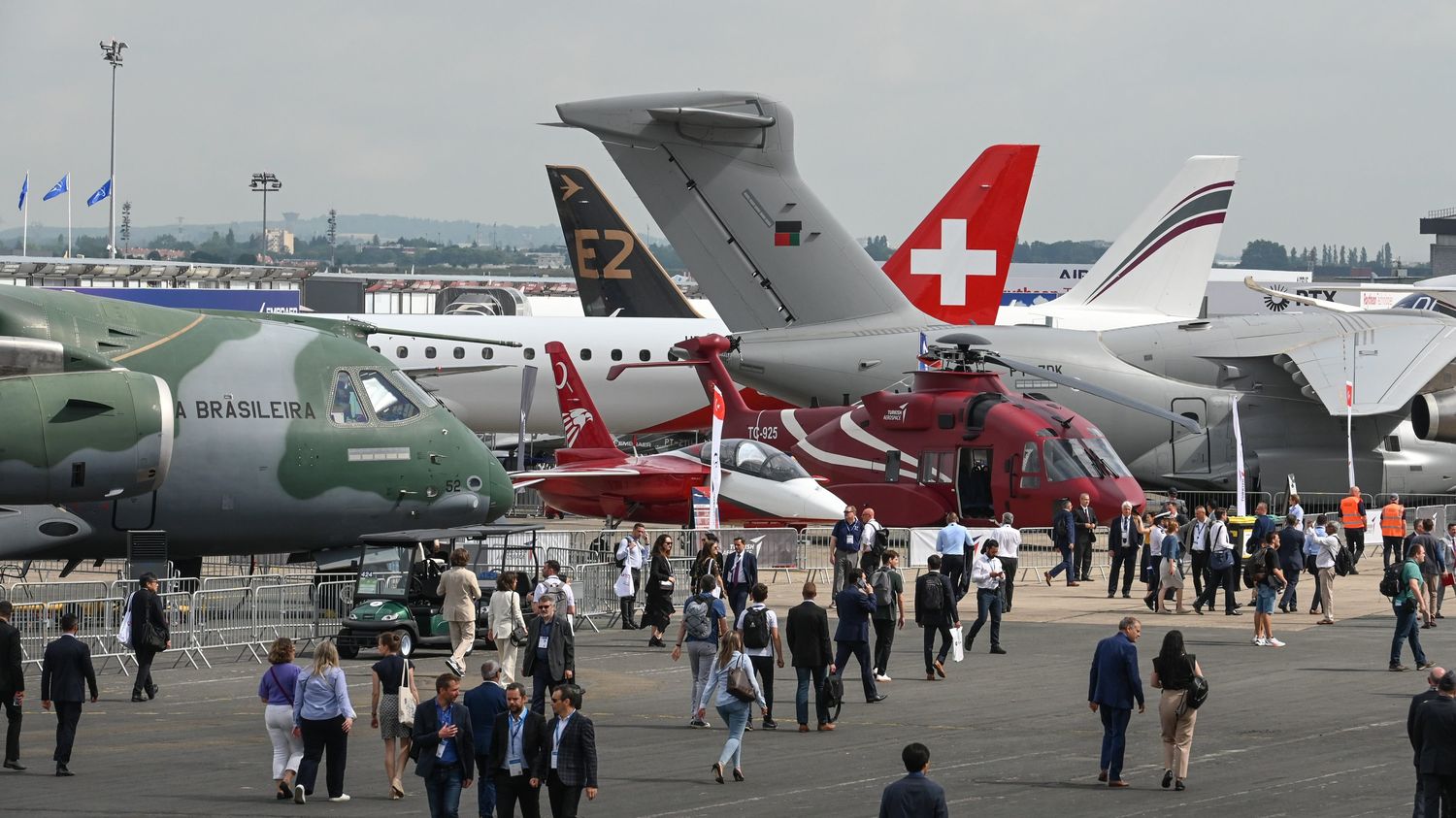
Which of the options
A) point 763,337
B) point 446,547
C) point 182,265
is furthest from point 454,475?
point 182,265

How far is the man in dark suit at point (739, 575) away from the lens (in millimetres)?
23375

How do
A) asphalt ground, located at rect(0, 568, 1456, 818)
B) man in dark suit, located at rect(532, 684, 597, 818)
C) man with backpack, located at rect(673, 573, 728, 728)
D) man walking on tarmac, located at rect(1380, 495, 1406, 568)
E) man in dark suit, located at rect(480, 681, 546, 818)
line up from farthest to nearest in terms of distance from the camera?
man walking on tarmac, located at rect(1380, 495, 1406, 568) → man with backpack, located at rect(673, 573, 728, 728) → asphalt ground, located at rect(0, 568, 1456, 818) → man in dark suit, located at rect(480, 681, 546, 818) → man in dark suit, located at rect(532, 684, 597, 818)

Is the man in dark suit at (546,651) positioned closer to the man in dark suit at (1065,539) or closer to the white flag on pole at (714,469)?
the white flag on pole at (714,469)

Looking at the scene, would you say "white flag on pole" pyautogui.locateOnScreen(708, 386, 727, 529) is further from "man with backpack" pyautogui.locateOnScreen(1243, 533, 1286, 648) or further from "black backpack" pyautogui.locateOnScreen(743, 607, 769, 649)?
"black backpack" pyautogui.locateOnScreen(743, 607, 769, 649)

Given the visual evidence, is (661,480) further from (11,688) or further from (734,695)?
(11,688)

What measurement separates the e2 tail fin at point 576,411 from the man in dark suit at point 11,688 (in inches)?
843

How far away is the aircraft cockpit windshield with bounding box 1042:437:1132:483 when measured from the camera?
105ft

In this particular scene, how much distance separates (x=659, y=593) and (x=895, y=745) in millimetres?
7334

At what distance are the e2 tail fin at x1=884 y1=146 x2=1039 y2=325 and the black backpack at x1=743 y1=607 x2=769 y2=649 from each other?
26572mm

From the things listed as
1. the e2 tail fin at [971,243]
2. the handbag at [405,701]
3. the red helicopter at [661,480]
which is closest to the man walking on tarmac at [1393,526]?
the red helicopter at [661,480]

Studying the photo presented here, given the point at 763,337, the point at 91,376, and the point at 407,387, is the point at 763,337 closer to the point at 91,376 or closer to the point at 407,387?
the point at 407,387

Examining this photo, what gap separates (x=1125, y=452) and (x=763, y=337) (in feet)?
26.8

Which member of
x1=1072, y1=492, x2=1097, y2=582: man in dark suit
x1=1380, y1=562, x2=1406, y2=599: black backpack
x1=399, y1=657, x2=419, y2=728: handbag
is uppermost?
x1=1072, y1=492, x2=1097, y2=582: man in dark suit

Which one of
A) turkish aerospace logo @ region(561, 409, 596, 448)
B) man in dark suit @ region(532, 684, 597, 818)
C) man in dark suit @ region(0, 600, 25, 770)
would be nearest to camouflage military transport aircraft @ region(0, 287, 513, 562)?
man in dark suit @ region(0, 600, 25, 770)
